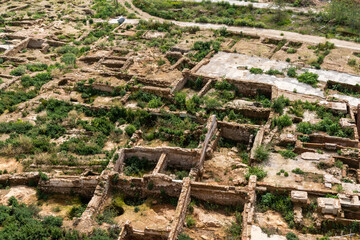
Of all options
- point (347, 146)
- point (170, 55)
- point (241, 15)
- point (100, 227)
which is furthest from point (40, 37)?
point (347, 146)

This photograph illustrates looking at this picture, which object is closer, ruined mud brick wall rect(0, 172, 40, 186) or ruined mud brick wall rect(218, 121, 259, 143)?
ruined mud brick wall rect(0, 172, 40, 186)

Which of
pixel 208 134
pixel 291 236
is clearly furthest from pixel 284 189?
pixel 208 134

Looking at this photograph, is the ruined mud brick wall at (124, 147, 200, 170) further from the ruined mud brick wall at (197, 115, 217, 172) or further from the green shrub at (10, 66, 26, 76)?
the green shrub at (10, 66, 26, 76)

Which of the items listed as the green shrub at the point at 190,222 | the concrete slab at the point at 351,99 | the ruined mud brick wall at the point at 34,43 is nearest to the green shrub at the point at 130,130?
the green shrub at the point at 190,222

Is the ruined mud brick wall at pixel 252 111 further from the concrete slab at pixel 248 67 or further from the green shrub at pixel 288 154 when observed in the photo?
the green shrub at pixel 288 154

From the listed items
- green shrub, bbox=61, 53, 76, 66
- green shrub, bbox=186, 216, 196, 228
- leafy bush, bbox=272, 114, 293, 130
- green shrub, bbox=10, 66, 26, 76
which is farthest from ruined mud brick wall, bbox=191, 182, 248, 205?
green shrub, bbox=10, 66, 26, 76

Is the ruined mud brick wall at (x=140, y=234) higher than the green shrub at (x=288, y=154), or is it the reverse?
the green shrub at (x=288, y=154)

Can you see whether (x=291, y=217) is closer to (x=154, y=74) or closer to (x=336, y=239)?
(x=336, y=239)
